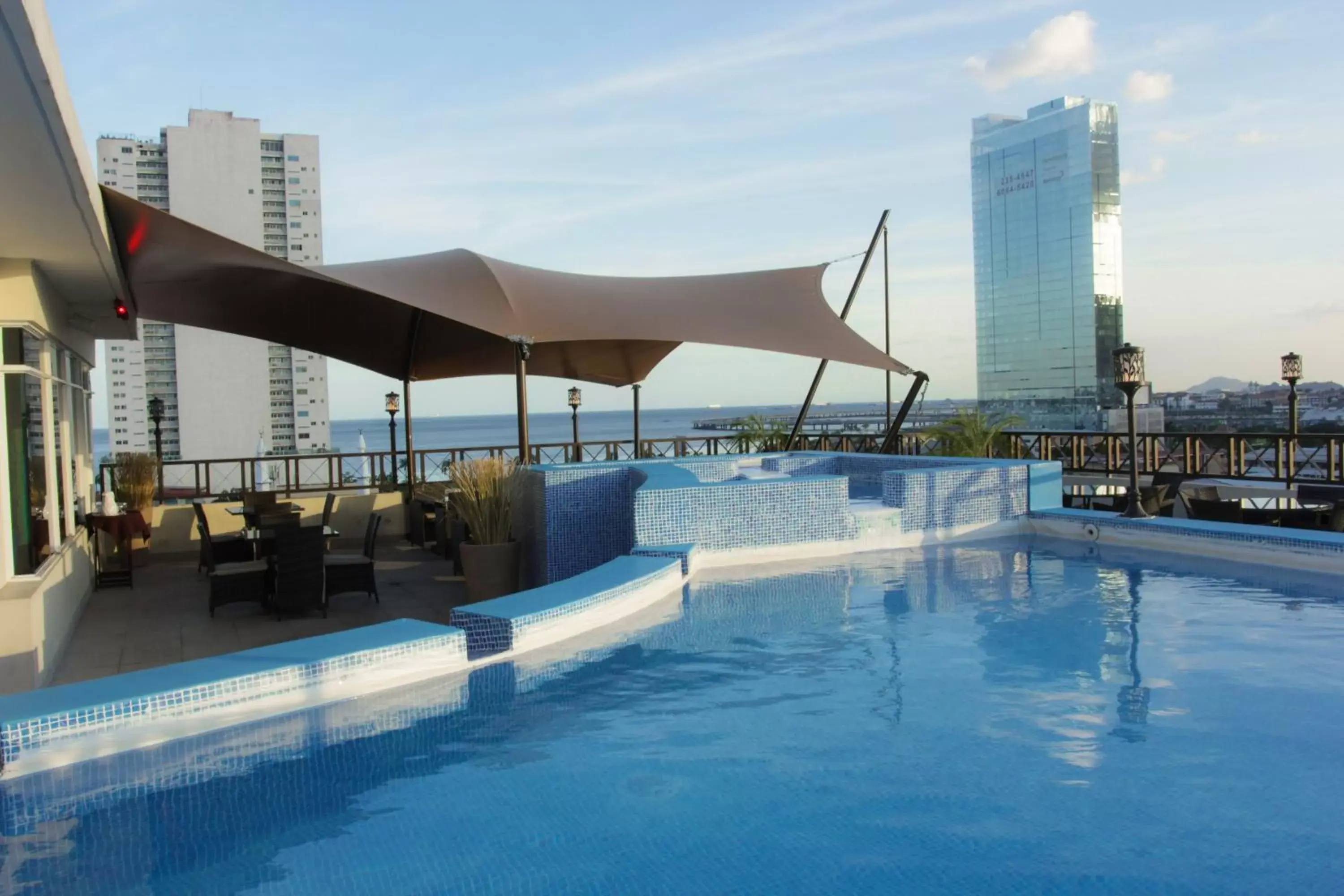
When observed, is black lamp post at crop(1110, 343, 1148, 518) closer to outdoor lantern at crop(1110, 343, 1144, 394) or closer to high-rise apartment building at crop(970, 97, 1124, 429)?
outdoor lantern at crop(1110, 343, 1144, 394)

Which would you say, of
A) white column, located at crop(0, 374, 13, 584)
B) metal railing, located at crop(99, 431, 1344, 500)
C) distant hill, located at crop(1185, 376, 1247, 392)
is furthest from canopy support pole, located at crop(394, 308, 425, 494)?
distant hill, located at crop(1185, 376, 1247, 392)

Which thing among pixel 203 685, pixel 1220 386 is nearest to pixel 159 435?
pixel 203 685

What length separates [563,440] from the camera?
6862 centimetres

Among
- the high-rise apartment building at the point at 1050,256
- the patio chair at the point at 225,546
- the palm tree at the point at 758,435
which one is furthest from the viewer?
the high-rise apartment building at the point at 1050,256

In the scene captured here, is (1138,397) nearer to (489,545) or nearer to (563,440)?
(489,545)

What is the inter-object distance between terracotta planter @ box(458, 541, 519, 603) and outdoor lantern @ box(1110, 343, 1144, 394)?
4953 millimetres

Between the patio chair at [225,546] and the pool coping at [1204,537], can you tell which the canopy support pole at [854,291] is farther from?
the patio chair at [225,546]

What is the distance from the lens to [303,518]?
435 inches

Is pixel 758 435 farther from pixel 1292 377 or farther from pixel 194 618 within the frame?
pixel 194 618

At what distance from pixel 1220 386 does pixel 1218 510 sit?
21592mm

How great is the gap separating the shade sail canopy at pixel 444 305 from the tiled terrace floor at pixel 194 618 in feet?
7.88

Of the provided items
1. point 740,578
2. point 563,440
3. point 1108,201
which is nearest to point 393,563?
point 740,578

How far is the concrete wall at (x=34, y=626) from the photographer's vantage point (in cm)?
508

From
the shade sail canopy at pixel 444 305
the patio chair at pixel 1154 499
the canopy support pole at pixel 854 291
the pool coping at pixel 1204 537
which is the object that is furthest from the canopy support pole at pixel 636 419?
the patio chair at pixel 1154 499
